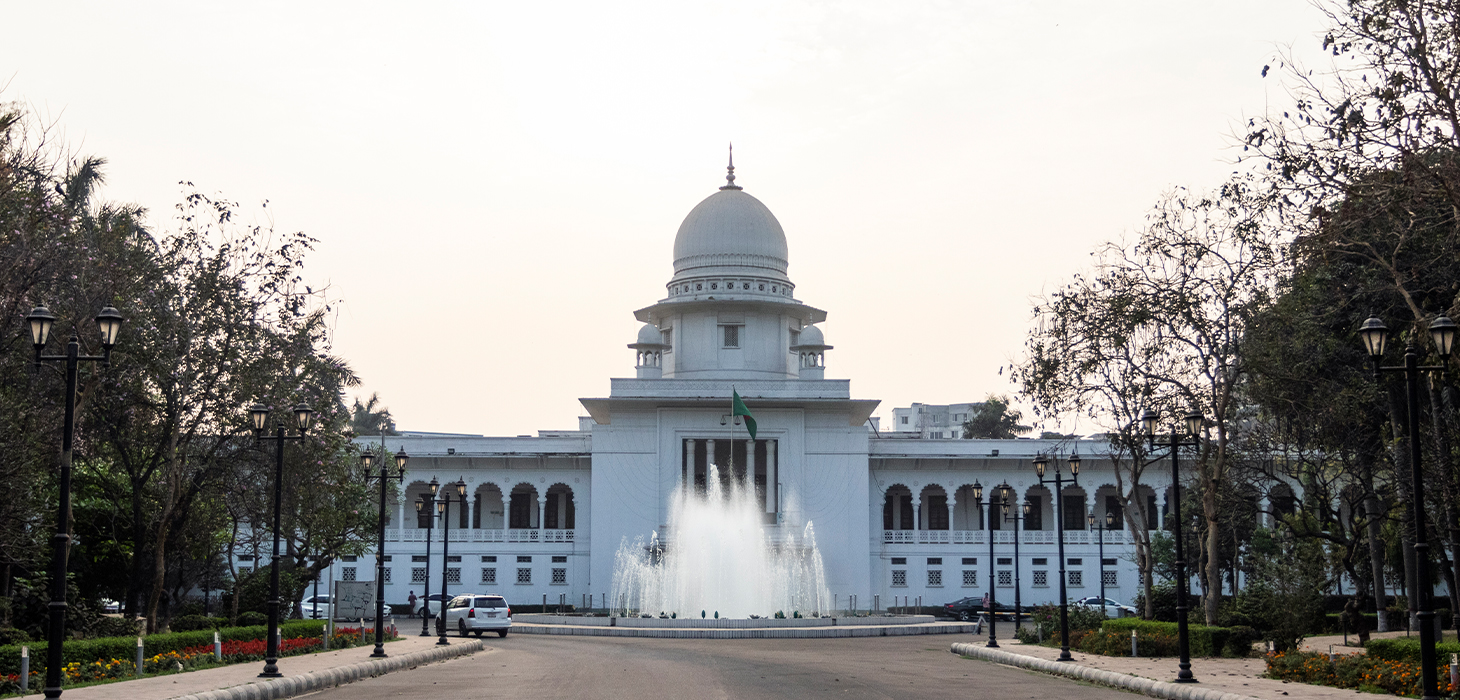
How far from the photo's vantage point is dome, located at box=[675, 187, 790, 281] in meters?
62.8

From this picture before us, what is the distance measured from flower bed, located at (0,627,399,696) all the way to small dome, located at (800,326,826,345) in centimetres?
3500

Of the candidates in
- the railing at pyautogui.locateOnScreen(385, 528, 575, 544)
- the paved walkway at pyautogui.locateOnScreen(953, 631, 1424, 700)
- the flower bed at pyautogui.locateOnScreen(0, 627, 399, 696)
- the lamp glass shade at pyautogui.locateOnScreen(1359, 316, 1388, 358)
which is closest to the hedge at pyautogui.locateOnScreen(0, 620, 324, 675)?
the flower bed at pyautogui.locateOnScreen(0, 627, 399, 696)

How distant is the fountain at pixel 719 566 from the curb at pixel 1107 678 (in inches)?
687

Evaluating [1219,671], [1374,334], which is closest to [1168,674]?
[1219,671]

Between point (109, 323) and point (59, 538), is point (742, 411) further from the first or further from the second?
point (59, 538)

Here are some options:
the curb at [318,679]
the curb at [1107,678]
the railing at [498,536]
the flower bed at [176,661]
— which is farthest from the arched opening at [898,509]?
the curb at [318,679]

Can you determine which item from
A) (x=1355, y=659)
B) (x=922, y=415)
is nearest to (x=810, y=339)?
(x=1355, y=659)

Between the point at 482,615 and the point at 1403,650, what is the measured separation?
26497mm

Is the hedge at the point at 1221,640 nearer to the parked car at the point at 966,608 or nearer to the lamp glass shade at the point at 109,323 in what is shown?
the lamp glass shade at the point at 109,323

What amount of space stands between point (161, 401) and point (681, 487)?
32.8 meters

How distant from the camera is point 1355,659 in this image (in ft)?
61.7

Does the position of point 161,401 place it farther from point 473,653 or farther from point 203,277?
point 473,653

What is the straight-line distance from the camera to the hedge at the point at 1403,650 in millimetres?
17406

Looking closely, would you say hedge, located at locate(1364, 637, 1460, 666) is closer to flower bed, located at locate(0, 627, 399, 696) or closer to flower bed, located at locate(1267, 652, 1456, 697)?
flower bed, located at locate(1267, 652, 1456, 697)
